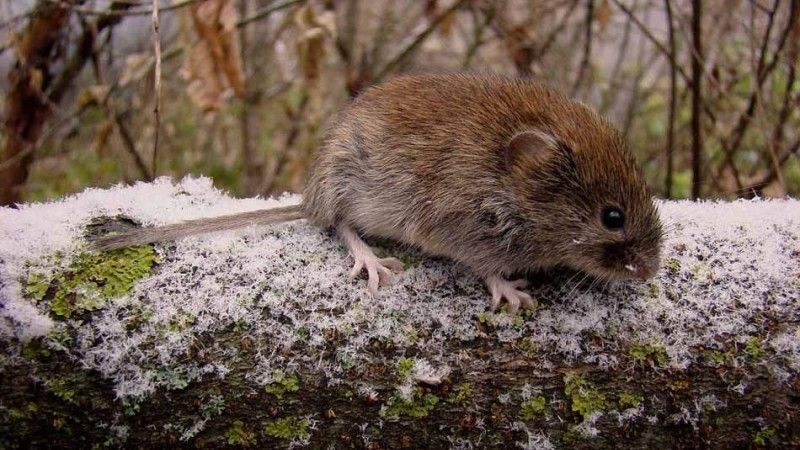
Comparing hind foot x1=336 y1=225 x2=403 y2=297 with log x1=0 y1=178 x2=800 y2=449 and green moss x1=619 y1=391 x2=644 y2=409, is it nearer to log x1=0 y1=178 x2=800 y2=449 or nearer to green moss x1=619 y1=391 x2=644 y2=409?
log x1=0 y1=178 x2=800 y2=449

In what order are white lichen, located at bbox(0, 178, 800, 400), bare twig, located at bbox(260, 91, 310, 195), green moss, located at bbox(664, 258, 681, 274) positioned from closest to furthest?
1. white lichen, located at bbox(0, 178, 800, 400)
2. green moss, located at bbox(664, 258, 681, 274)
3. bare twig, located at bbox(260, 91, 310, 195)

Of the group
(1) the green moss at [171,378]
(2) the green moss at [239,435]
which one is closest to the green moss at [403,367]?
(2) the green moss at [239,435]

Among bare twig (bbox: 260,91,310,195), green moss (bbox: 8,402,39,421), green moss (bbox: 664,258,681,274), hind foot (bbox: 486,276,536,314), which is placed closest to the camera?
A: green moss (bbox: 8,402,39,421)

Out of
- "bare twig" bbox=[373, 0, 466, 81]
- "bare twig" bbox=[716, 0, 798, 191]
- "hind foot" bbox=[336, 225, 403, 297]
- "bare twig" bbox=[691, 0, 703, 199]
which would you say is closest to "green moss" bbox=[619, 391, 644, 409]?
"hind foot" bbox=[336, 225, 403, 297]

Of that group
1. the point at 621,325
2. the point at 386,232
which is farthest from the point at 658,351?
the point at 386,232

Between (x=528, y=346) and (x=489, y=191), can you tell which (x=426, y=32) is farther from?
(x=528, y=346)

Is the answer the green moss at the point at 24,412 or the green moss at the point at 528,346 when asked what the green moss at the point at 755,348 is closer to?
the green moss at the point at 528,346

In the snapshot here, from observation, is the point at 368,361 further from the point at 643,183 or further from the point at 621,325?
the point at 643,183
